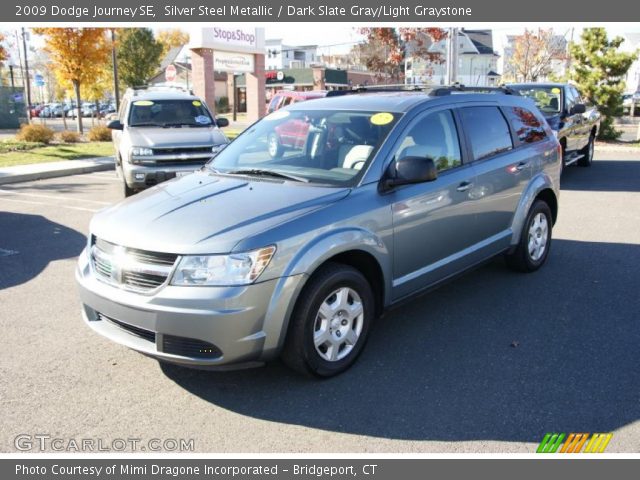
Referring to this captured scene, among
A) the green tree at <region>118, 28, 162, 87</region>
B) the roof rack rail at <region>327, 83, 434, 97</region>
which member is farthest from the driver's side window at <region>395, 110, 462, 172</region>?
the green tree at <region>118, 28, 162, 87</region>

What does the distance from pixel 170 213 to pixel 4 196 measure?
8.92 meters

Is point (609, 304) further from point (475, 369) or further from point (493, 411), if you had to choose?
point (493, 411)

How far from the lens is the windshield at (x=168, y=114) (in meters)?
11.1

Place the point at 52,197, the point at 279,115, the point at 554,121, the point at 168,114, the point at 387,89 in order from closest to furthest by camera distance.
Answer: the point at 279,115
the point at 387,89
the point at 52,197
the point at 168,114
the point at 554,121

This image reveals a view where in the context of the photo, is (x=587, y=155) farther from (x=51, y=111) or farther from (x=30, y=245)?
(x=51, y=111)

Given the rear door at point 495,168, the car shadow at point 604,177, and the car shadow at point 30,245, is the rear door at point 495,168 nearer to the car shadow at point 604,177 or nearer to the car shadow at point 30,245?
the car shadow at point 30,245

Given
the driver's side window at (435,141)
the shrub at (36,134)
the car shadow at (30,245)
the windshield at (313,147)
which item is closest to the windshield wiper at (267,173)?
the windshield at (313,147)

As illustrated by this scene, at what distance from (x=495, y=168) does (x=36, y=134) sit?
60.9 ft

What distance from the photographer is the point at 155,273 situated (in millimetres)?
3467

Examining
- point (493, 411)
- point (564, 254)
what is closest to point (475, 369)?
point (493, 411)

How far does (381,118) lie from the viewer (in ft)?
14.9

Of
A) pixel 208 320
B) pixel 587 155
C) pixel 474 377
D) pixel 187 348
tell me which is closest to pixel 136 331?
pixel 187 348

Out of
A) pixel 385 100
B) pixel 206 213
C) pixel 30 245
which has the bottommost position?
pixel 30 245

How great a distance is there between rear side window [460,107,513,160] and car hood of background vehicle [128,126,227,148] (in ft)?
19.8
